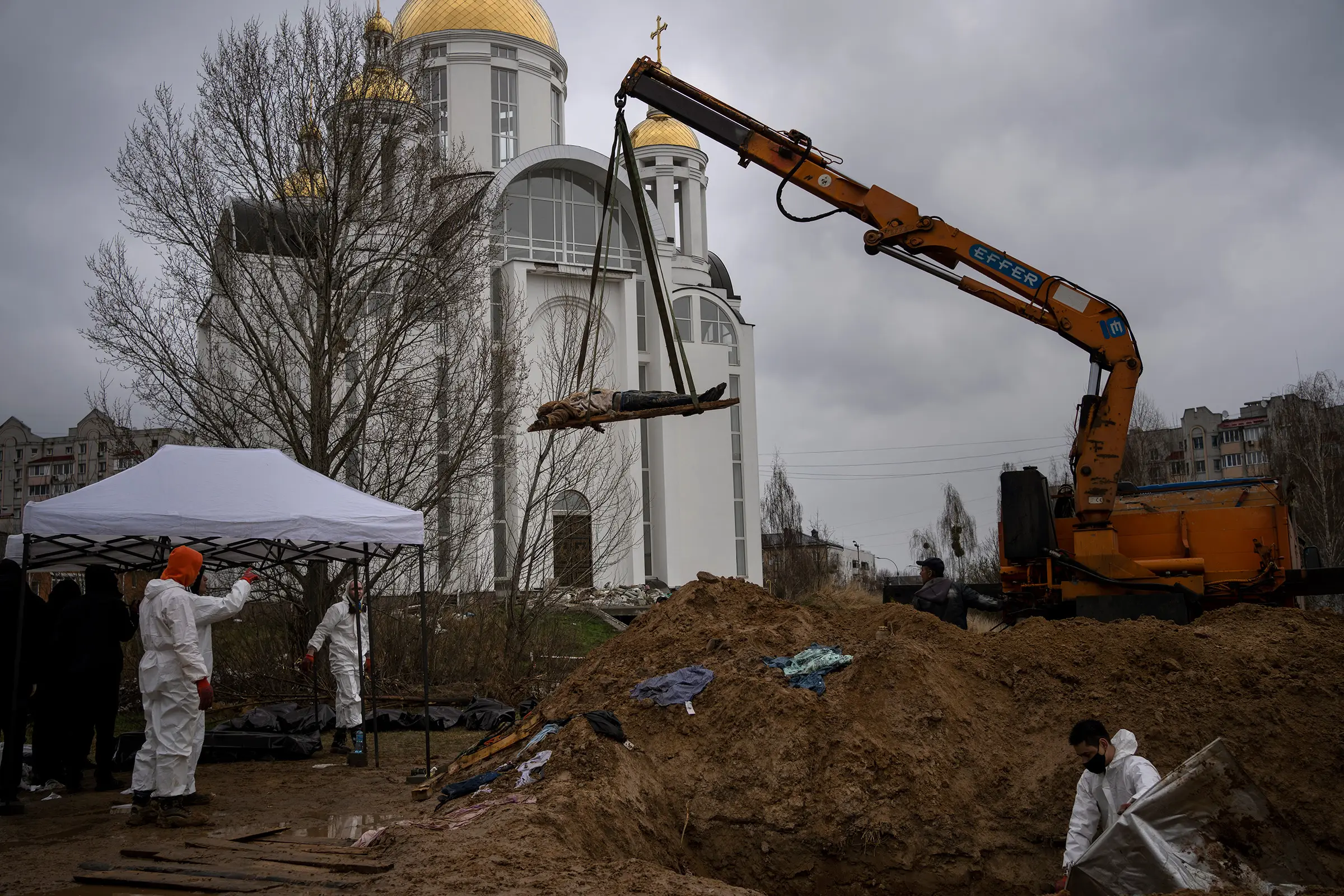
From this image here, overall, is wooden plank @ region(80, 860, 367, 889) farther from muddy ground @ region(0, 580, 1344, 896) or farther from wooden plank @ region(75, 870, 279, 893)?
muddy ground @ region(0, 580, 1344, 896)

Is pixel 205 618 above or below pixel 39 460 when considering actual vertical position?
below

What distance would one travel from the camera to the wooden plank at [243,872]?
6422 mm

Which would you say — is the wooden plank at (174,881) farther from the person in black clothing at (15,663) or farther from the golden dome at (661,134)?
the golden dome at (661,134)

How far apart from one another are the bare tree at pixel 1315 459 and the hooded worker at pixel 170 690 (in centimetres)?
3767

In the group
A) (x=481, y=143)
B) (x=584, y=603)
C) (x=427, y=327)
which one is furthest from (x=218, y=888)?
(x=481, y=143)

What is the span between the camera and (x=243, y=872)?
6.65 metres

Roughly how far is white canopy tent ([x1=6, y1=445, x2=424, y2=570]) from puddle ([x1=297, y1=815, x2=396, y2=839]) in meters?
2.46

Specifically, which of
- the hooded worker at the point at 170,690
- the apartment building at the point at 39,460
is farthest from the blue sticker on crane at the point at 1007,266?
the apartment building at the point at 39,460

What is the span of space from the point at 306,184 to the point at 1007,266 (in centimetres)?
1183

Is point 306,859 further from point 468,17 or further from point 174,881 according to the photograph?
point 468,17

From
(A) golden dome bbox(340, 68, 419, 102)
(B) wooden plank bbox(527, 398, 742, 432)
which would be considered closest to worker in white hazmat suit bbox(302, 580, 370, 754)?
(B) wooden plank bbox(527, 398, 742, 432)

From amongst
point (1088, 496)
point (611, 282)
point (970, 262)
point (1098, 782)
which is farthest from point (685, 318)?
point (1098, 782)

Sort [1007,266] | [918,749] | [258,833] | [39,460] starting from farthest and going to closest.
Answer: [39,460], [1007,266], [918,749], [258,833]

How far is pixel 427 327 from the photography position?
1992 centimetres
